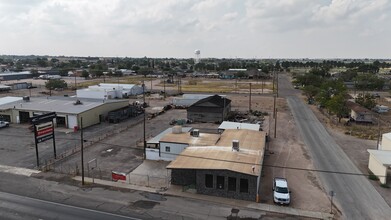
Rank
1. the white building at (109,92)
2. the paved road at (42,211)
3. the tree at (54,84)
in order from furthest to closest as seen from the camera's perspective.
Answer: the tree at (54,84) < the white building at (109,92) < the paved road at (42,211)

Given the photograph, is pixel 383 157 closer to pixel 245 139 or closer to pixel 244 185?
pixel 245 139

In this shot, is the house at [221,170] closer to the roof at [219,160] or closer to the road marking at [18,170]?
the roof at [219,160]

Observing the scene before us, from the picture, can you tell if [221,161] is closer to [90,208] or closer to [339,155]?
[90,208]

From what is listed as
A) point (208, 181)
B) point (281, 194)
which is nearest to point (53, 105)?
point (208, 181)

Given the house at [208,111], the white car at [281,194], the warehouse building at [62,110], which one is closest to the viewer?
the white car at [281,194]

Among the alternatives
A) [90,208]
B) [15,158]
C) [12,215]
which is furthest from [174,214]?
[15,158]

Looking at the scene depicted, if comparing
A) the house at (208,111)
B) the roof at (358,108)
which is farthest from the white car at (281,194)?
the roof at (358,108)

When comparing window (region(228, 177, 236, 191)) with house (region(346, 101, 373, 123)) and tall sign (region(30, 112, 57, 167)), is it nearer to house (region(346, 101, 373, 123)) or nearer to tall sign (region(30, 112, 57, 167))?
tall sign (region(30, 112, 57, 167))
